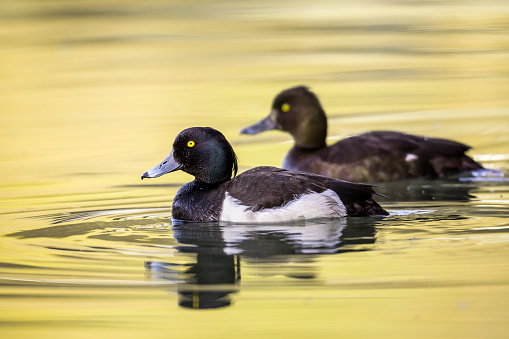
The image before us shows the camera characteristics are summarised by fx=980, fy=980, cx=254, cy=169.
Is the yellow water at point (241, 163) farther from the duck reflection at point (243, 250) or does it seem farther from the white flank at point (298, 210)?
the white flank at point (298, 210)

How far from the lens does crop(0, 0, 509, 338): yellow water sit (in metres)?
5.91

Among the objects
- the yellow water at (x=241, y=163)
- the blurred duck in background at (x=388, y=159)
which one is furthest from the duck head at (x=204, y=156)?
the blurred duck in background at (x=388, y=159)

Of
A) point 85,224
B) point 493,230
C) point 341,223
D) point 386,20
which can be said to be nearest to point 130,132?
point 85,224

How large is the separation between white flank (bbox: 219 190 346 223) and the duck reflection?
7cm

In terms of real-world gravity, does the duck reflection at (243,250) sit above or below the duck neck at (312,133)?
below

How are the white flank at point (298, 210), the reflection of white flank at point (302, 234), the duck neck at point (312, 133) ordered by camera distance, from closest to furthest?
the reflection of white flank at point (302, 234) → the white flank at point (298, 210) → the duck neck at point (312, 133)

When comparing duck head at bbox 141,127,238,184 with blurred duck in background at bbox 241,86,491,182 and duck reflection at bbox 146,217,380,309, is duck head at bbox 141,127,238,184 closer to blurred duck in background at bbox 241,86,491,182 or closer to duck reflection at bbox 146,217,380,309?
duck reflection at bbox 146,217,380,309

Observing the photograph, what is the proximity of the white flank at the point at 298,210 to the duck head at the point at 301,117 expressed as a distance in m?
3.41

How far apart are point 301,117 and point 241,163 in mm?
906

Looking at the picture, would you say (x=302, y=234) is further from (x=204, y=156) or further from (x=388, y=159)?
(x=388, y=159)

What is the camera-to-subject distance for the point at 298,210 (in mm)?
8180

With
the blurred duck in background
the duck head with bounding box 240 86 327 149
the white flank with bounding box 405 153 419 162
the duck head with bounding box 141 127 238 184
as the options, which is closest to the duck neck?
the duck head with bounding box 240 86 327 149

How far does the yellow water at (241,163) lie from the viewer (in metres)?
5.91

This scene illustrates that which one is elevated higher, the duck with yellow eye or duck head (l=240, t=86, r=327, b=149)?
duck head (l=240, t=86, r=327, b=149)
